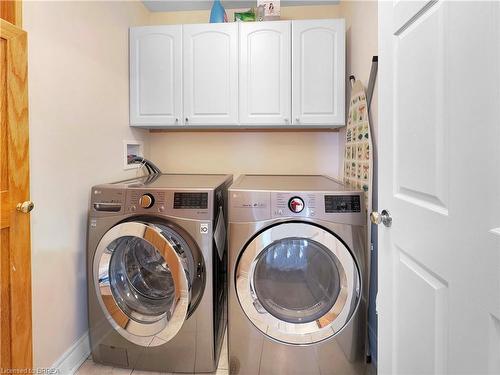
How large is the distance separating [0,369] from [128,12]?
218cm

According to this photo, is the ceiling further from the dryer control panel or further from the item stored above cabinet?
the dryer control panel

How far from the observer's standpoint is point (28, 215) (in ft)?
3.70

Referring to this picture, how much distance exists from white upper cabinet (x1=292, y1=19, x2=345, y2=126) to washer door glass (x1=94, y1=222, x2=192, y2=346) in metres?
1.29

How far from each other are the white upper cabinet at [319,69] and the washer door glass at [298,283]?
37.6 inches

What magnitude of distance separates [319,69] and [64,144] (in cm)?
162

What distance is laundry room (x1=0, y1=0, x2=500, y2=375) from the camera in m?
0.68

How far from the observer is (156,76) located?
1979 mm

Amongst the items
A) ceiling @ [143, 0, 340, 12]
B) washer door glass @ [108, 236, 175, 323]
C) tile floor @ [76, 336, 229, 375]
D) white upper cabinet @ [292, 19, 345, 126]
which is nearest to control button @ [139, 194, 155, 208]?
washer door glass @ [108, 236, 175, 323]

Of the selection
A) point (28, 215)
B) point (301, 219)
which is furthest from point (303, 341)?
point (28, 215)

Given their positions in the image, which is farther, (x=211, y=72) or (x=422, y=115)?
(x=211, y=72)

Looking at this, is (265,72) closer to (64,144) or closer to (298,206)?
(298,206)

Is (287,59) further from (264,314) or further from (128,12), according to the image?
(264,314)

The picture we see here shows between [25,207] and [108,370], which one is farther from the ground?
[25,207]

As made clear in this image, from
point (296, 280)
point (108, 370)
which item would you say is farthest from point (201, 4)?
point (108, 370)
